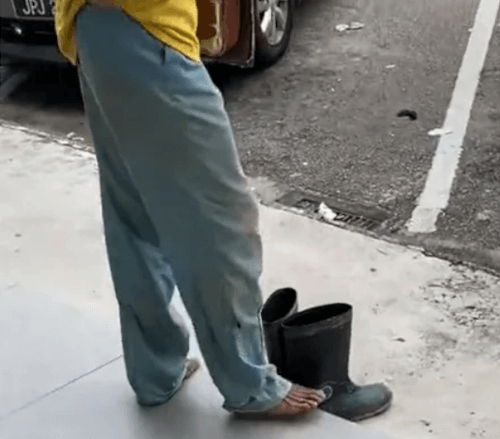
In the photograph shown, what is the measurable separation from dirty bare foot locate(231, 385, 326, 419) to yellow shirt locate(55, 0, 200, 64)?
3.17 ft

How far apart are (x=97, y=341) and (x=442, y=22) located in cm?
424

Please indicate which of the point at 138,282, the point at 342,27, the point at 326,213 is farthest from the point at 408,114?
the point at 138,282

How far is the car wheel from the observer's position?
6039mm

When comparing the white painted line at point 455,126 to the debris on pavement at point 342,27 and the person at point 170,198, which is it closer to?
the debris on pavement at point 342,27

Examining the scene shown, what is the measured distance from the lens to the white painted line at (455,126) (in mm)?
4480

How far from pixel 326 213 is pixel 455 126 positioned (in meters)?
1.17

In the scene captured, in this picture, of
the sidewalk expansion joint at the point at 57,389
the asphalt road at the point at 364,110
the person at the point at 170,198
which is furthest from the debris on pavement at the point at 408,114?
the person at the point at 170,198

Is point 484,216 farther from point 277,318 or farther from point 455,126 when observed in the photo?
point 277,318

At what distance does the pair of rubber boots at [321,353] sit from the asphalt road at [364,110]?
1.15 metres

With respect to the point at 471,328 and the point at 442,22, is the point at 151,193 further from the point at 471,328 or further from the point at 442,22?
the point at 442,22

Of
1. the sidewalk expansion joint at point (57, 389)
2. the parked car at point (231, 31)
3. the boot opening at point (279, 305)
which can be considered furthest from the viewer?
the parked car at point (231, 31)

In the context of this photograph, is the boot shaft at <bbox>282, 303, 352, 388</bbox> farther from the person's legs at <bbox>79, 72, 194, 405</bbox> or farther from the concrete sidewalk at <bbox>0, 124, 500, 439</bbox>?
the person's legs at <bbox>79, 72, 194, 405</bbox>

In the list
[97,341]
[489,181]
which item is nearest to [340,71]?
[489,181]

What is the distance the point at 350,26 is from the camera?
22.6 ft
